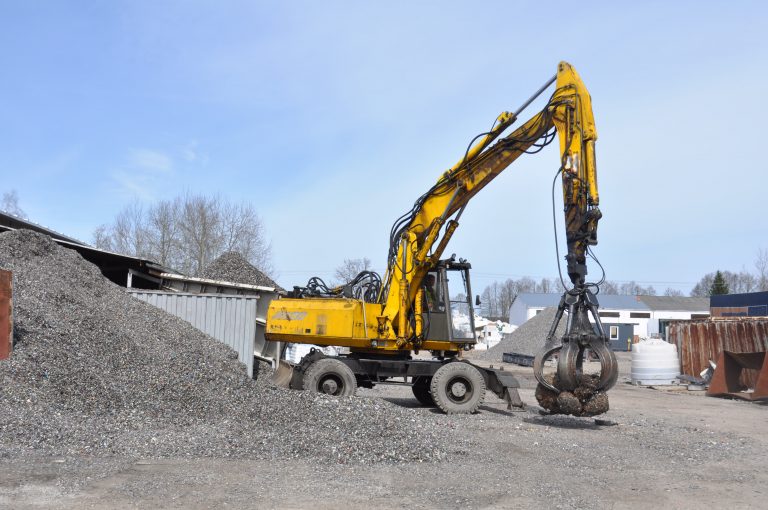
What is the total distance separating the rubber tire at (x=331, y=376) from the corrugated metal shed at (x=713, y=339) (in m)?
12.2

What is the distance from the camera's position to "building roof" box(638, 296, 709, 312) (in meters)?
73.8

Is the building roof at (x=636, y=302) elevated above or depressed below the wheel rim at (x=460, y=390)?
above

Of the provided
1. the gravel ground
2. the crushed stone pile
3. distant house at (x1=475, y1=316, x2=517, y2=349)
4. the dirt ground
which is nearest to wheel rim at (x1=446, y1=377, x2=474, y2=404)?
the gravel ground

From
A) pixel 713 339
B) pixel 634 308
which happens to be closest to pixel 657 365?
pixel 713 339

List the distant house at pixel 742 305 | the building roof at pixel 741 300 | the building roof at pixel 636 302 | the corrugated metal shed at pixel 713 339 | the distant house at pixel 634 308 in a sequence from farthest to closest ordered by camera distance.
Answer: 1. the building roof at pixel 636 302
2. the distant house at pixel 634 308
3. the building roof at pixel 741 300
4. the distant house at pixel 742 305
5. the corrugated metal shed at pixel 713 339

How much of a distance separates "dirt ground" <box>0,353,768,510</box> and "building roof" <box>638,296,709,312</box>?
67.7 metres

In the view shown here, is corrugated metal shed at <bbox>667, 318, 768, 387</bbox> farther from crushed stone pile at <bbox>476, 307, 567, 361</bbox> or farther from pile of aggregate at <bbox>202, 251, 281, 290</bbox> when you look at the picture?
crushed stone pile at <bbox>476, 307, 567, 361</bbox>

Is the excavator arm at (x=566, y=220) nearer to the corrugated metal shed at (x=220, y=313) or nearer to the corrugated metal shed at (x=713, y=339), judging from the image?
the corrugated metal shed at (x=220, y=313)

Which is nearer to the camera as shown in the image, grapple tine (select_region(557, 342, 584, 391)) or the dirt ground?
the dirt ground

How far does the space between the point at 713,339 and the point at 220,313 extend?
569 inches

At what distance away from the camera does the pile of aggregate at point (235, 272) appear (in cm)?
1912

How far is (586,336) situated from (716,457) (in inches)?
86.0

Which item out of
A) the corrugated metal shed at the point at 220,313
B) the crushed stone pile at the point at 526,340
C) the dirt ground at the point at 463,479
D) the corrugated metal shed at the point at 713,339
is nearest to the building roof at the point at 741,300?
the crushed stone pile at the point at 526,340

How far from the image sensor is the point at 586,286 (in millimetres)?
9977
